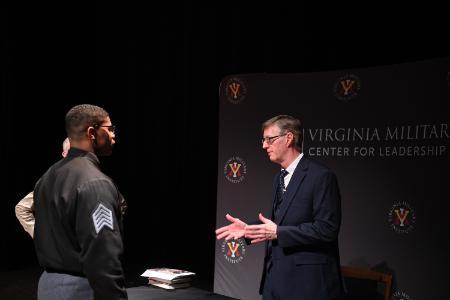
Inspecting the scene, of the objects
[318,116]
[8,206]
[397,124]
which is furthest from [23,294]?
[397,124]

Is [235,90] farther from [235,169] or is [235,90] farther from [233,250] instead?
[233,250]

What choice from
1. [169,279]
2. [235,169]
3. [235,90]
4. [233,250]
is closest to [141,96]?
[235,90]

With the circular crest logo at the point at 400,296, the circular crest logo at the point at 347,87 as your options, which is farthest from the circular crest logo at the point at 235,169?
the circular crest logo at the point at 400,296

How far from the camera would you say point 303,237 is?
2449 millimetres

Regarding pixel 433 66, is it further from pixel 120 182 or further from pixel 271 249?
pixel 120 182

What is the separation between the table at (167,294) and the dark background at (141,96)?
2284 millimetres

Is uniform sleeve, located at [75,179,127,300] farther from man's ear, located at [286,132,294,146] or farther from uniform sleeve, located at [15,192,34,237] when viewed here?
uniform sleeve, located at [15,192,34,237]

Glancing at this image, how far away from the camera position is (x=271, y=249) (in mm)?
2648

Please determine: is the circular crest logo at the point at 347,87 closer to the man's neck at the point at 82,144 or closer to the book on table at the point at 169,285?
the book on table at the point at 169,285

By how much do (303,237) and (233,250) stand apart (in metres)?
2.04

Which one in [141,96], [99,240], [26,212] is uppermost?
[141,96]

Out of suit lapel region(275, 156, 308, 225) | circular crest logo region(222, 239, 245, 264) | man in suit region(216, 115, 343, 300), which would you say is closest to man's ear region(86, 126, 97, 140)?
man in suit region(216, 115, 343, 300)

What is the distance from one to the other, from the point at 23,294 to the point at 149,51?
3.05 meters

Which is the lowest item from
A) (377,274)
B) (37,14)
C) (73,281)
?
(377,274)
